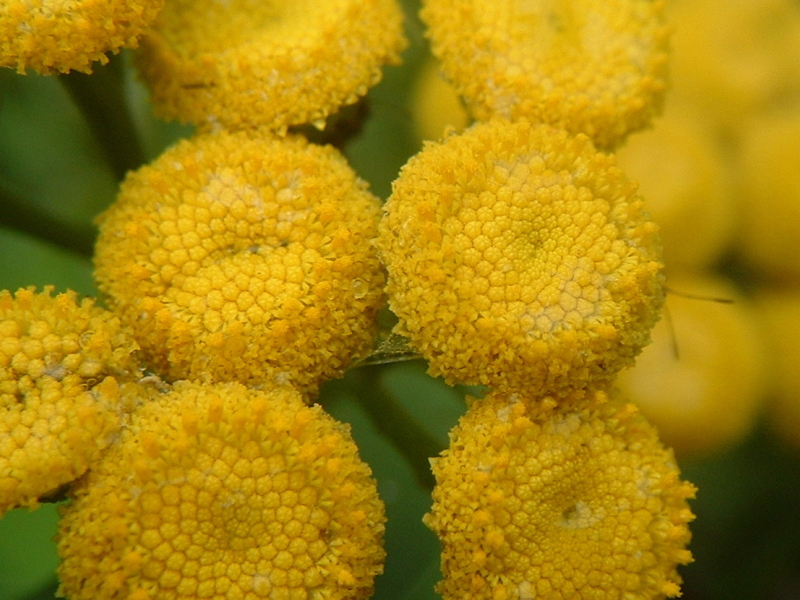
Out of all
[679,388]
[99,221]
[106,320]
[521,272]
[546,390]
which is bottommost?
[679,388]

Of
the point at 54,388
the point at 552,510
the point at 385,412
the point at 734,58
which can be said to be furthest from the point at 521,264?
the point at 734,58

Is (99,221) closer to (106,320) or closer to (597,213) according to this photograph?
(106,320)

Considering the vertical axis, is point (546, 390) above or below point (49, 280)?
below

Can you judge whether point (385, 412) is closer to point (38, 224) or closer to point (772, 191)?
point (38, 224)

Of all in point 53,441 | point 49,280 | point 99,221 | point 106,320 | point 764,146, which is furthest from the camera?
point 764,146

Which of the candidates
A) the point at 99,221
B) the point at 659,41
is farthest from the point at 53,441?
the point at 659,41

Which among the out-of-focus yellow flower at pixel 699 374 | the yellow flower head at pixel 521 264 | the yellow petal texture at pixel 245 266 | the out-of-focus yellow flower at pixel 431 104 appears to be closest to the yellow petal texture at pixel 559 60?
the yellow flower head at pixel 521 264

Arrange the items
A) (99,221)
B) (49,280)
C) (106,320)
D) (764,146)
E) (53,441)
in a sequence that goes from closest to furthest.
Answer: (53,441) → (106,320) → (99,221) → (49,280) → (764,146)
